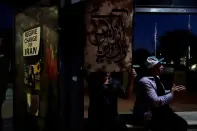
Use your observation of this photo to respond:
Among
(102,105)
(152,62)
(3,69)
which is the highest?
(152,62)

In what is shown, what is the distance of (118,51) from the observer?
14.8 ft

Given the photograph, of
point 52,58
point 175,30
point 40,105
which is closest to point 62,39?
point 52,58

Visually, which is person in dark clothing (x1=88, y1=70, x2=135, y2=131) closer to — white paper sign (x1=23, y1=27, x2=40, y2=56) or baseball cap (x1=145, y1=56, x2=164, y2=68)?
baseball cap (x1=145, y1=56, x2=164, y2=68)


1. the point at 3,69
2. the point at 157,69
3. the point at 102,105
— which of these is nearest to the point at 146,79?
the point at 157,69

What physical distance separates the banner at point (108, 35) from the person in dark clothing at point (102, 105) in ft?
3.49

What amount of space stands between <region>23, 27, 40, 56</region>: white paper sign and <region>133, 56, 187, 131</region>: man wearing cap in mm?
1589

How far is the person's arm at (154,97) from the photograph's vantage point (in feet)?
18.2

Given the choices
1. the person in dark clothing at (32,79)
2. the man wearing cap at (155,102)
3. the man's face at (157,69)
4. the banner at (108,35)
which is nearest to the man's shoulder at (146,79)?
the man wearing cap at (155,102)

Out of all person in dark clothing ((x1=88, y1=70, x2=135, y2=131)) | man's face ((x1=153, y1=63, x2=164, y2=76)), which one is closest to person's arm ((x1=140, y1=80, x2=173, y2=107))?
man's face ((x1=153, y1=63, x2=164, y2=76))

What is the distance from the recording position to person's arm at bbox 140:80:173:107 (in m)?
5.54

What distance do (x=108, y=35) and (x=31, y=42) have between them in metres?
1.30

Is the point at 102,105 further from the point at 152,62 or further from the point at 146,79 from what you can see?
the point at 152,62

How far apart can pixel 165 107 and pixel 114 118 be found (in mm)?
744

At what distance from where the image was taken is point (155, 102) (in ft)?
18.2
